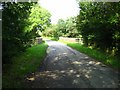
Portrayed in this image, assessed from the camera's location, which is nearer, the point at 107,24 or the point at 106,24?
the point at 107,24

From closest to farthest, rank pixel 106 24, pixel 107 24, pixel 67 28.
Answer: pixel 107 24, pixel 106 24, pixel 67 28

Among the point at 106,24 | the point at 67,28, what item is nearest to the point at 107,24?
the point at 106,24

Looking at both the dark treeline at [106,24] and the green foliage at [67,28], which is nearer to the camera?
the dark treeline at [106,24]

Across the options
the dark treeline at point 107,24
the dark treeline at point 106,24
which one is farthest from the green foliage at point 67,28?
the dark treeline at point 107,24

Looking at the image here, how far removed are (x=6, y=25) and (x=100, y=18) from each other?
12.5 metres

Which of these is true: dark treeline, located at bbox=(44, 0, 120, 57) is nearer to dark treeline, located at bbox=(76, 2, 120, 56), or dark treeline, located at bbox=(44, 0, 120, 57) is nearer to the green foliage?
dark treeline, located at bbox=(76, 2, 120, 56)

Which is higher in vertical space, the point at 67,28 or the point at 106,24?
the point at 67,28

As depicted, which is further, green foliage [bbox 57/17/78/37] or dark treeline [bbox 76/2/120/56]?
green foliage [bbox 57/17/78/37]

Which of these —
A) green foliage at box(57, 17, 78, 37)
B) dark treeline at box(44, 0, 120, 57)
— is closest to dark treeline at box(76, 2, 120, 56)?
dark treeline at box(44, 0, 120, 57)

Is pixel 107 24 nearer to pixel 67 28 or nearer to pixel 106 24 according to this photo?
pixel 106 24

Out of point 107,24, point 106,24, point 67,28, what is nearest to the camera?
point 107,24

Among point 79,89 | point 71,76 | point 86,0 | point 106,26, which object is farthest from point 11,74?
point 86,0

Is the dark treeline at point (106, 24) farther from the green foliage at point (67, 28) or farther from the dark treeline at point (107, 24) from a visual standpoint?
the green foliage at point (67, 28)

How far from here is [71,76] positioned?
1325 centimetres
